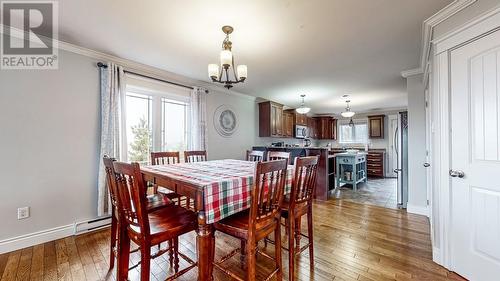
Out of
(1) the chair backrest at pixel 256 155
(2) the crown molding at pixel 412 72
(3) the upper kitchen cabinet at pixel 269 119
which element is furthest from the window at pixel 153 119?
(2) the crown molding at pixel 412 72

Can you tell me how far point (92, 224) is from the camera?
2680 mm

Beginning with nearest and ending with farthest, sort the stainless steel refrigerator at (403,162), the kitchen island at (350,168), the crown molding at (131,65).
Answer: the crown molding at (131,65) → the stainless steel refrigerator at (403,162) → the kitchen island at (350,168)

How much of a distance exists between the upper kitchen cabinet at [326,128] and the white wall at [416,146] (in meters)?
4.71

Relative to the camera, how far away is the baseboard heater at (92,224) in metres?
2.57

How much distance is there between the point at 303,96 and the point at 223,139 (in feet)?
7.56

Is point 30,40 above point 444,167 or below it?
above

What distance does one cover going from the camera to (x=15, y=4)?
1832 millimetres

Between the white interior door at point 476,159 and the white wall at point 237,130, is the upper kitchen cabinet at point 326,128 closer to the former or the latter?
the white wall at point 237,130

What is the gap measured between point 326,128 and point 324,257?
262 inches

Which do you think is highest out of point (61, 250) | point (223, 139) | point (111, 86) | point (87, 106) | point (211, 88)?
point (211, 88)

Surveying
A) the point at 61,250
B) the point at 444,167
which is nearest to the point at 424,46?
the point at 444,167

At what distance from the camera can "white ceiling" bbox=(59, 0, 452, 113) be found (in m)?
1.83

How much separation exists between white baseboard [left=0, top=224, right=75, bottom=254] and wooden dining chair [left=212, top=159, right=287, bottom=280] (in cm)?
221

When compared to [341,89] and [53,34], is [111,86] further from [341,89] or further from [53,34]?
[341,89]
